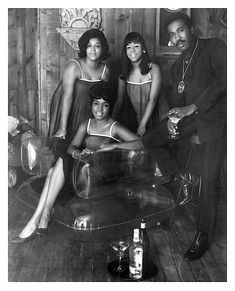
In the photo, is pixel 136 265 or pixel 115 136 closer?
pixel 136 265

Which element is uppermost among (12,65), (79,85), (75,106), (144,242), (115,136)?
(12,65)

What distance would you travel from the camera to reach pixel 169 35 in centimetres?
263

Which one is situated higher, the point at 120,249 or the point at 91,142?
the point at 91,142

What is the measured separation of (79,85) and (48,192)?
2.20 ft

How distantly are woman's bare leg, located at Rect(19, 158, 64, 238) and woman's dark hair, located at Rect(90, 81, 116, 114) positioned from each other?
436 mm

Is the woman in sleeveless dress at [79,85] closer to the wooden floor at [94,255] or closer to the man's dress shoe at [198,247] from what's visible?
the wooden floor at [94,255]

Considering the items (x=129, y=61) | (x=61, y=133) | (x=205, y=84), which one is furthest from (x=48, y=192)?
(x=205, y=84)

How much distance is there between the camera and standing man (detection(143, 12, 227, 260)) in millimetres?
2633

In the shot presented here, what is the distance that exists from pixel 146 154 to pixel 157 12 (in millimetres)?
848

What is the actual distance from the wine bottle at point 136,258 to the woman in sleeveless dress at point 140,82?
A: 0.63m

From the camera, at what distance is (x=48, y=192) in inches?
104

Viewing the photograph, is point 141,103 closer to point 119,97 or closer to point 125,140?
point 119,97

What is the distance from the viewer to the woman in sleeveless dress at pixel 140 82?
8.66 ft
